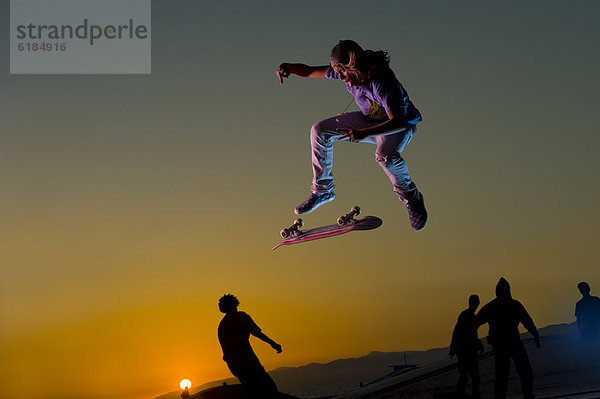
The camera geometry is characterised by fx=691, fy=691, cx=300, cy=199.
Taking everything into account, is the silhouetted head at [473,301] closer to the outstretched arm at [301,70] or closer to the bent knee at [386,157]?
the bent knee at [386,157]

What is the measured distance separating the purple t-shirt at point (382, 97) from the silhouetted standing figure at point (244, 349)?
310 cm

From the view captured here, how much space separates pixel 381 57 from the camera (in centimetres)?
743

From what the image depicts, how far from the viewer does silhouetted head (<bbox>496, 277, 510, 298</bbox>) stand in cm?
926

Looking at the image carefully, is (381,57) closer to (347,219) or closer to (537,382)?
(347,219)

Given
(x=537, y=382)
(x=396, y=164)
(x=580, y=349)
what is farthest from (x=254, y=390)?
(x=580, y=349)

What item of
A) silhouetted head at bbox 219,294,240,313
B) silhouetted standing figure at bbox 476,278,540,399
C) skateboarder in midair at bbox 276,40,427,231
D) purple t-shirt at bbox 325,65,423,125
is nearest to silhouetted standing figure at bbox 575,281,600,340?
silhouetted standing figure at bbox 476,278,540,399

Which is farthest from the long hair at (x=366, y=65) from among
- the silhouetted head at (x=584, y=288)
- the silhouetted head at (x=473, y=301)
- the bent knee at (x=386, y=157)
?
the silhouetted head at (x=584, y=288)

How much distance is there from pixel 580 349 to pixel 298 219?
5798 millimetres

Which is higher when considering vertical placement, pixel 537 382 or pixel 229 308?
pixel 229 308

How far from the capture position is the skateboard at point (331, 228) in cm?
948

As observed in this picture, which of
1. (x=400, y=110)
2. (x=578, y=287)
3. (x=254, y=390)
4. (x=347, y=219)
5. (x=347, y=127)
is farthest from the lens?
(x=578, y=287)

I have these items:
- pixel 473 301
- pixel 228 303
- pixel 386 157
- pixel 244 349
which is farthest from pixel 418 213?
pixel 244 349

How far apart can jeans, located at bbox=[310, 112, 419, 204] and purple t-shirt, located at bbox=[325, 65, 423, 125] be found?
0.12m

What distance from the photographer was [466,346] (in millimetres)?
10164
